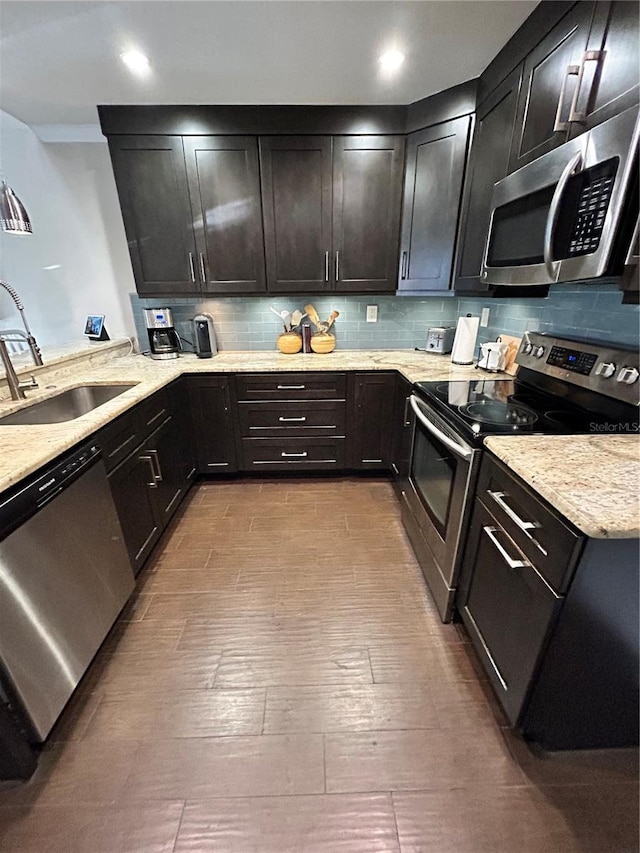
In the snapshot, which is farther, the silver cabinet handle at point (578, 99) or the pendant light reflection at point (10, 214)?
the pendant light reflection at point (10, 214)

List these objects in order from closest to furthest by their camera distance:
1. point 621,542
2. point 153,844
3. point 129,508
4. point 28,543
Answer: point 621,542 → point 153,844 → point 28,543 → point 129,508

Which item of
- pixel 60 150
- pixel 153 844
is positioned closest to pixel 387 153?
pixel 60 150

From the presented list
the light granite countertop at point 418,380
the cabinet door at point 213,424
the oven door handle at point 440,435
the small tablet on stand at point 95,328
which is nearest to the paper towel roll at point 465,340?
the light granite countertop at point 418,380

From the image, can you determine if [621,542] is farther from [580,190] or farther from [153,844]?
[153,844]

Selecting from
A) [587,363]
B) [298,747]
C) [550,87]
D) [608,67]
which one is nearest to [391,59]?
[550,87]

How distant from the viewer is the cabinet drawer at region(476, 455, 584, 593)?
0.85m

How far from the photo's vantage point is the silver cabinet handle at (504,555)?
101 cm

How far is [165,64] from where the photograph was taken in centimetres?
168

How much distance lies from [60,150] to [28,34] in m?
1.22

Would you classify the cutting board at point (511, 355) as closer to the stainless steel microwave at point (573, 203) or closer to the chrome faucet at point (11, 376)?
the stainless steel microwave at point (573, 203)

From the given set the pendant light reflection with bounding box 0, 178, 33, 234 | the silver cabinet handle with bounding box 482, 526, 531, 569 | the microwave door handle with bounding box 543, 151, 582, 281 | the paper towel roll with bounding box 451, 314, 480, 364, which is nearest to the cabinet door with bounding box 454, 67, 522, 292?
the paper towel roll with bounding box 451, 314, 480, 364

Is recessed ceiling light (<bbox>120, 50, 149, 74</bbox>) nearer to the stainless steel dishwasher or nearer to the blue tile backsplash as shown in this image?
the blue tile backsplash

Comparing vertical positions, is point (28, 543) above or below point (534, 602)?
above

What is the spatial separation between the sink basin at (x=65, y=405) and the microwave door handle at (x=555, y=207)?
81.9 inches
